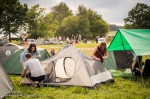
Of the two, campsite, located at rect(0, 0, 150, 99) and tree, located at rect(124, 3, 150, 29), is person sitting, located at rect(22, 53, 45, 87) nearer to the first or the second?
campsite, located at rect(0, 0, 150, 99)

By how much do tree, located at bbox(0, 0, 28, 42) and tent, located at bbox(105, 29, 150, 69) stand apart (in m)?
30.6

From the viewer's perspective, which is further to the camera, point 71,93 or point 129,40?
point 129,40

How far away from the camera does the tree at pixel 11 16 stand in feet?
119

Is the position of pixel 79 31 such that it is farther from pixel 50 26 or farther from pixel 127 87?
pixel 127 87

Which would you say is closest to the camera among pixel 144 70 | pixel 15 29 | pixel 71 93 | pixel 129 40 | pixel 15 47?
pixel 71 93

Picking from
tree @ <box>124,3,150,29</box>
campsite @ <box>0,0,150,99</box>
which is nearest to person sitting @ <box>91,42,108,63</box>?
campsite @ <box>0,0,150,99</box>

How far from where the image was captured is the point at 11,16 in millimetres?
37062

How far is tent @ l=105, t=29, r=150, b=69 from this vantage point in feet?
22.2

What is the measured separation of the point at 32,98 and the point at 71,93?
1.22 meters


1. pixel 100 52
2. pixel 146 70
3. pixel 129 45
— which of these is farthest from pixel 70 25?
pixel 100 52

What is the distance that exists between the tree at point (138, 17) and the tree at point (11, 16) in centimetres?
2908

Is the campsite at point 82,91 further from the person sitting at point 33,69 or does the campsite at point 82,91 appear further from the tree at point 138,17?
the tree at point 138,17

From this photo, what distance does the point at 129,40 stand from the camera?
7.15 meters

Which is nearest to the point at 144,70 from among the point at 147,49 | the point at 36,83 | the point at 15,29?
the point at 147,49
